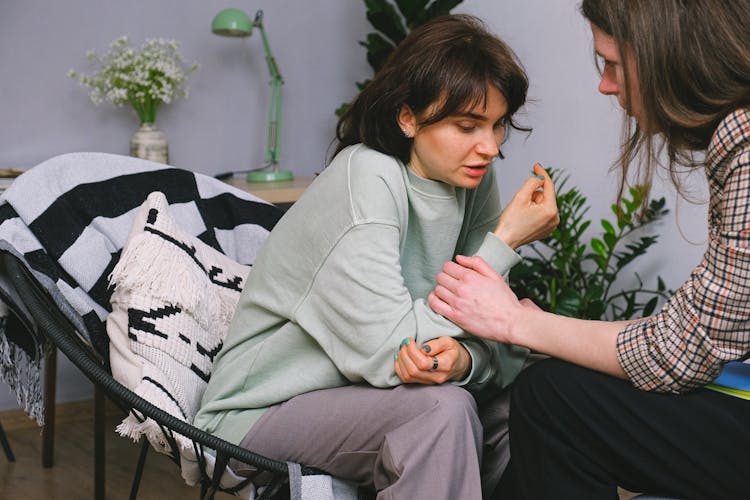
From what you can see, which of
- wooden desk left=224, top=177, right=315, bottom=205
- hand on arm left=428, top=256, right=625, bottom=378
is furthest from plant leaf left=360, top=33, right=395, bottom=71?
hand on arm left=428, top=256, right=625, bottom=378

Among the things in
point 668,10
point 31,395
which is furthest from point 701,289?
point 31,395

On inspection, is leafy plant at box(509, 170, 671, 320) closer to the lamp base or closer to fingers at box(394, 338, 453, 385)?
the lamp base

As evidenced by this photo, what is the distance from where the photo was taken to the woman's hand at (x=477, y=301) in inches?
43.7

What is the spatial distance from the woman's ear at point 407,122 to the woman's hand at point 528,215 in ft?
0.60

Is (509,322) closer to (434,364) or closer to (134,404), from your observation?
(434,364)

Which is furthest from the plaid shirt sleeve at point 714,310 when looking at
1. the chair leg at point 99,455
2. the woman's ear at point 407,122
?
the chair leg at point 99,455

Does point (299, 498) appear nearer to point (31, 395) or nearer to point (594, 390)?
point (594, 390)

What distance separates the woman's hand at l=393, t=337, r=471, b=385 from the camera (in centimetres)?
108

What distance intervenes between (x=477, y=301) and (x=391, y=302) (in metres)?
0.12

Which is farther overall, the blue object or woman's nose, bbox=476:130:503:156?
woman's nose, bbox=476:130:503:156

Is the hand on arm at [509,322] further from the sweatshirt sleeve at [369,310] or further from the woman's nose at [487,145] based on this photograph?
the woman's nose at [487,145]

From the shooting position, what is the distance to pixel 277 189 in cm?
251

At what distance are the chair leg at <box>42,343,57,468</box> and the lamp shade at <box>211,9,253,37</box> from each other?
45.0 inches

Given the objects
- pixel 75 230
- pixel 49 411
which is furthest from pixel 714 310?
pixel 49 411
